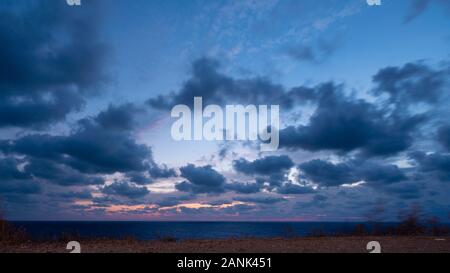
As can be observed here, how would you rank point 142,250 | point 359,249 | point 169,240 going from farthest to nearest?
1. point 169,240
2. point 359,249
3. point 142,250

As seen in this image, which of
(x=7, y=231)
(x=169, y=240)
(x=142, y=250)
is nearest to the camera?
(x=142, y=250)
